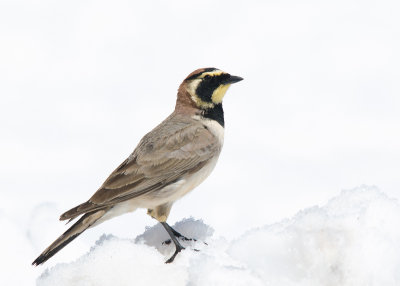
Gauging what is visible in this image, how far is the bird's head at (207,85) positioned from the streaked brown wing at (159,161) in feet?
1.01

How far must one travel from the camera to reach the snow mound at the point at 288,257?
6.14m

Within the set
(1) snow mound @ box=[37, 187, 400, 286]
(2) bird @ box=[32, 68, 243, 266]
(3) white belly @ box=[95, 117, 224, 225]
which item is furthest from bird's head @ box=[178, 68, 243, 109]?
(1) snow mound @ box=[37, 187, 400, 286]

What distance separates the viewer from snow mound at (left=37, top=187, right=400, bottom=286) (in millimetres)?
6145

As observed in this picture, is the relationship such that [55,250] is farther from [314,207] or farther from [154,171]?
[314,207]

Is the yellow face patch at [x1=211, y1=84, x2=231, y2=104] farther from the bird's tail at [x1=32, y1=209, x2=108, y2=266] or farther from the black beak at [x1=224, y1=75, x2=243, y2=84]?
the bird's tail at [x1=32, y1=209, x2=108, y2=266]

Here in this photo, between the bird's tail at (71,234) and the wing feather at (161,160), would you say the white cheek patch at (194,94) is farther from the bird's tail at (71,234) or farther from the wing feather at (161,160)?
the bird's tail at (71,234)

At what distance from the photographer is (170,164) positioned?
25.5 feet

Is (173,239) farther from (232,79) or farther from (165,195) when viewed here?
(232,79)

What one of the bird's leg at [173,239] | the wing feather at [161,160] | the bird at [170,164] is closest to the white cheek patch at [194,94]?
the bird at [170,164]

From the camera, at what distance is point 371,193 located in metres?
7.03

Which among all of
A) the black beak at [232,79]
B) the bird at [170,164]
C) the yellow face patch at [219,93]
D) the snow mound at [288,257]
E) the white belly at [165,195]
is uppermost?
the black beak at [232,79]

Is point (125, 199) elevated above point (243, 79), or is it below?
below

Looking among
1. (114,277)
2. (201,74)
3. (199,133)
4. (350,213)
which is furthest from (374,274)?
(201,74)

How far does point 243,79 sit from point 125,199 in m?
2.13
